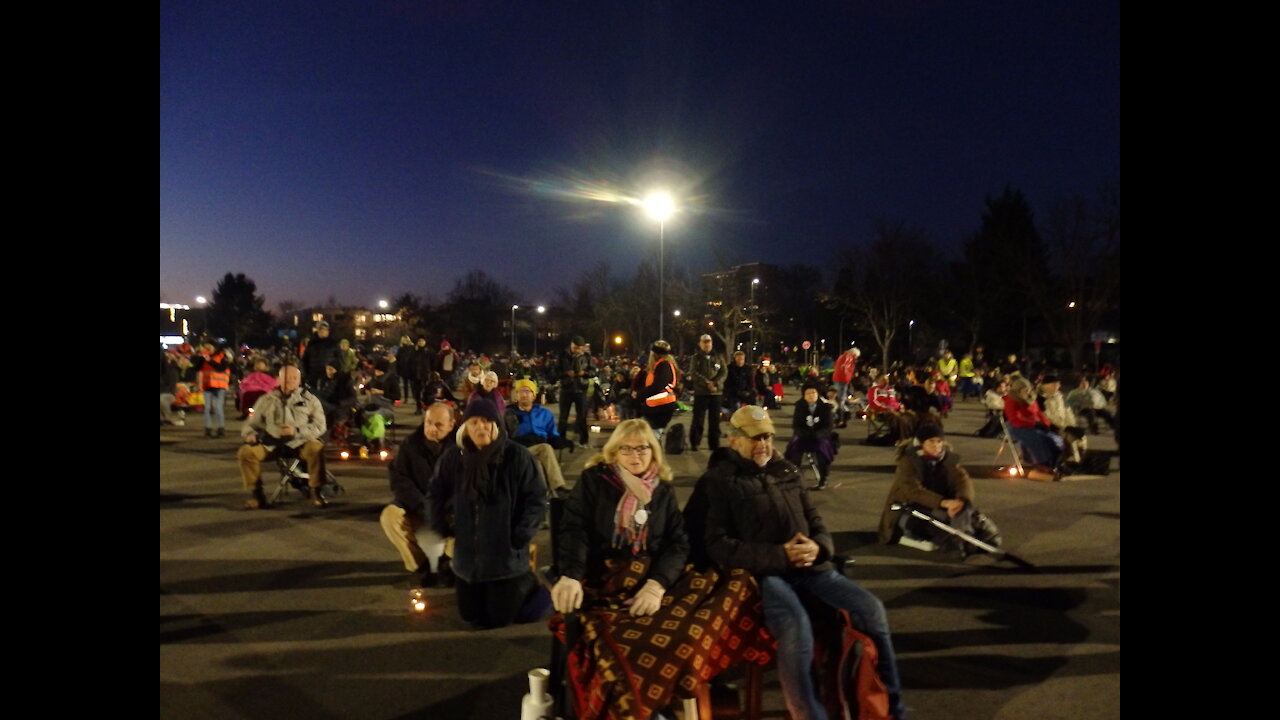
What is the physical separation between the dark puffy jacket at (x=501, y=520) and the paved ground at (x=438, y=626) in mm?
393

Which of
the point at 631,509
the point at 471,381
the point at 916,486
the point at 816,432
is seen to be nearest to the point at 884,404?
the point at 816,432

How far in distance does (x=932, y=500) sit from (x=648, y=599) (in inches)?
158

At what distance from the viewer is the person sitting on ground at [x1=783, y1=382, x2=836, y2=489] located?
9328 millimetres

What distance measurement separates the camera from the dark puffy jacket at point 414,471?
551 cm

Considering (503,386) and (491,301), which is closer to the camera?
(503,386)

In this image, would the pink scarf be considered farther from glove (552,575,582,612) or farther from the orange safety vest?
the orange safety vest

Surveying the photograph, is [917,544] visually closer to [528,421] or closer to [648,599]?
[528,421]

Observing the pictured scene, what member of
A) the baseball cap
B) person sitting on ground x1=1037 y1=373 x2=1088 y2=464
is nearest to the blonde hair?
the baseball cap

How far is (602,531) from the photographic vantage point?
3.58 meters

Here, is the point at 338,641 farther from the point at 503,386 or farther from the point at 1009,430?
the point at 1009,430

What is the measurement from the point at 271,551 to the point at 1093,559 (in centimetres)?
703

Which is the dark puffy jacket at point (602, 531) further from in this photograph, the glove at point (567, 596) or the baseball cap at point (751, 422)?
the baseball cap at point (751, 422)
